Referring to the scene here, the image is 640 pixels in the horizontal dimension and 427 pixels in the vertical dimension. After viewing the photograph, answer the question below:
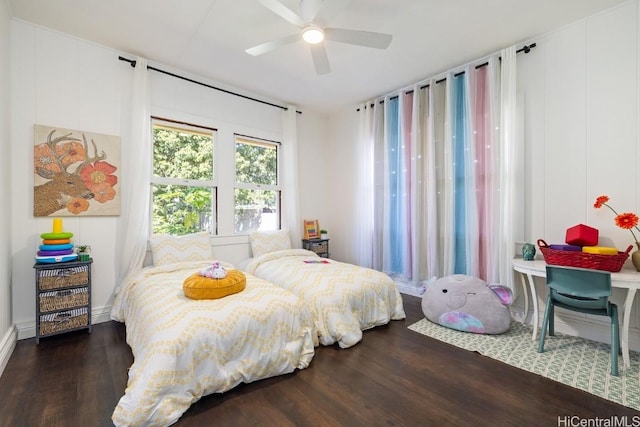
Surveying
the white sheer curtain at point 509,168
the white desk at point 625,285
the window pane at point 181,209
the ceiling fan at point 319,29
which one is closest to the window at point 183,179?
the window pane at point 181,209

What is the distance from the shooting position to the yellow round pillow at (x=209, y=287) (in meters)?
2.10

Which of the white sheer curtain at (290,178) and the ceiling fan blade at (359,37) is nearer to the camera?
the ceiling fan blade at (359,37)

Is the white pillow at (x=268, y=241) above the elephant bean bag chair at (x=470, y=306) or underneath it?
above

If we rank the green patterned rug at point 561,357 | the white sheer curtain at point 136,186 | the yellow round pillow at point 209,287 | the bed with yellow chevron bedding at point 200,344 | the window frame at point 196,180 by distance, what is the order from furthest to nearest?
the window frame at point 196,180
the white sheer curtain at point 136,186
the yellow round pillow at point 209,287
the green patterned rug at point 561,357
the bed with yellow chevron bedding at point 200,344

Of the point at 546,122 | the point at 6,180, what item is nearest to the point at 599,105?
the point at 546,122

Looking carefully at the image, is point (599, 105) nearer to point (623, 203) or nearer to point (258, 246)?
point (623, 203)

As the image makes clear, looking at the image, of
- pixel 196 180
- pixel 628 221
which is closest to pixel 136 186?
pixel 196 180

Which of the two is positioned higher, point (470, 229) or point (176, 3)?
point (176, 3)

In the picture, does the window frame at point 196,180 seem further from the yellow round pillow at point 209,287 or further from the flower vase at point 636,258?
the flower vase at point 636,258

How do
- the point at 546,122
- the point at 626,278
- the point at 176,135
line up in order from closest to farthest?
1. the point at 626,278
2. the point at 546,122
3. the point at 176,135

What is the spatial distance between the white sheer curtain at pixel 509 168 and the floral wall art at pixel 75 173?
398cm

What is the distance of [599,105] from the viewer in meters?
2.48

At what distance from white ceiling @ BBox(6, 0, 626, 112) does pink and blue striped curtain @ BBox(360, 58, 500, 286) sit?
0.37m

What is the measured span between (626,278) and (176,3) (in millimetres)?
3908
